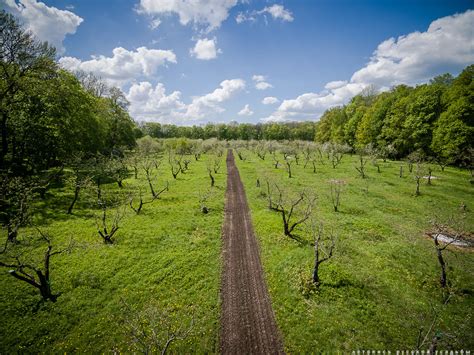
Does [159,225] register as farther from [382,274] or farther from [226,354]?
[382,274]

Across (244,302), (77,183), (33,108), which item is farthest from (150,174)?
(244,302)

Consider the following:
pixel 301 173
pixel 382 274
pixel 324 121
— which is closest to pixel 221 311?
pixel 382 274

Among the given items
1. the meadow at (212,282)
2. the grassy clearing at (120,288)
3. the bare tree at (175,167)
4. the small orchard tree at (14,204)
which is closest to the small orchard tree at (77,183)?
the meadow at (212,282)

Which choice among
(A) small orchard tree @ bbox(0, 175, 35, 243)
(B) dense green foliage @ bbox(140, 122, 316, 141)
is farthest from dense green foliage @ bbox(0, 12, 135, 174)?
(B) dense green foliage @ bbox(140, 122, 316, 141)

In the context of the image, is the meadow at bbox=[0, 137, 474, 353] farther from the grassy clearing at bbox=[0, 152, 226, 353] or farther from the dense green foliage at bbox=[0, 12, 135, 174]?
the dense green foliage at bbox=[0, 12, 135, 174]

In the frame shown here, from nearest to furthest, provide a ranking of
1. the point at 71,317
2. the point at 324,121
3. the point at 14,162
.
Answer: the point at 71,317
the point at 14,162
the point at 324,121

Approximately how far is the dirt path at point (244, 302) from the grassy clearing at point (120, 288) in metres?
0.76

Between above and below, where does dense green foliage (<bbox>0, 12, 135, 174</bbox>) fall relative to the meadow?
above

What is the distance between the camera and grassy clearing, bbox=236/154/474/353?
11938 mm

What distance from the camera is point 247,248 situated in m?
20.5

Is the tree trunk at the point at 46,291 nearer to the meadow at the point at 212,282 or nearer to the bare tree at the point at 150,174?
the meadow at the point at 212,282

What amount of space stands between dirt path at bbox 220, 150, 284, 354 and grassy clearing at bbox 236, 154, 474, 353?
2.48ft

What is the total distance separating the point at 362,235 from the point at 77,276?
26439 millimetres

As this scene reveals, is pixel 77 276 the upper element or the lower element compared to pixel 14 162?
lower
